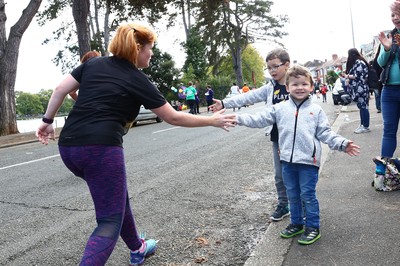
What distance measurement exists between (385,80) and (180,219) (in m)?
2.69

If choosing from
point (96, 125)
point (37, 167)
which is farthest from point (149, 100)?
point (37, 167)

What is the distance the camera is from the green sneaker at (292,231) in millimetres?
3119

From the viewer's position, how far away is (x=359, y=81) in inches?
320

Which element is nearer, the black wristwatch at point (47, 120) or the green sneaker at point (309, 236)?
the black wristwatch at point (47, 120)

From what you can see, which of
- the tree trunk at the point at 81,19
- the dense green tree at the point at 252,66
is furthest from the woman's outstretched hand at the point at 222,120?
the dense green tree at the point at 252,66

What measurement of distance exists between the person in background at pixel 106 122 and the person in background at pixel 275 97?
4.38ft

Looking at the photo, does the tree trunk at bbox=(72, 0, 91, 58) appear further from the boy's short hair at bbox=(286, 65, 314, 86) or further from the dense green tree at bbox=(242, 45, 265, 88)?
the dense green tree at bbox=(242, 45, 265, 88)

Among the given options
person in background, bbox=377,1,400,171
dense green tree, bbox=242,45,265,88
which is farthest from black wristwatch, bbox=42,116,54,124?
dense green tree, bbox=242,45,265,88

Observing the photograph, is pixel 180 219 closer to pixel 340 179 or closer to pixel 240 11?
pixel 340 179

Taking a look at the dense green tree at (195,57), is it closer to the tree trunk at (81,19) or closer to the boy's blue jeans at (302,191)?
the tree trunk at (81,19)

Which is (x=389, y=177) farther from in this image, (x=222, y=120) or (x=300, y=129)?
(x=222, y=120)

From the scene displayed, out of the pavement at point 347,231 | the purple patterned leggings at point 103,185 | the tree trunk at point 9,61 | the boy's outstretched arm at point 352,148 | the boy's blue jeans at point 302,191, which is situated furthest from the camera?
the tree trunk at point 9,61

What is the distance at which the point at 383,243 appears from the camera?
2803mm

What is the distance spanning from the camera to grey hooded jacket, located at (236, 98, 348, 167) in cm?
298
